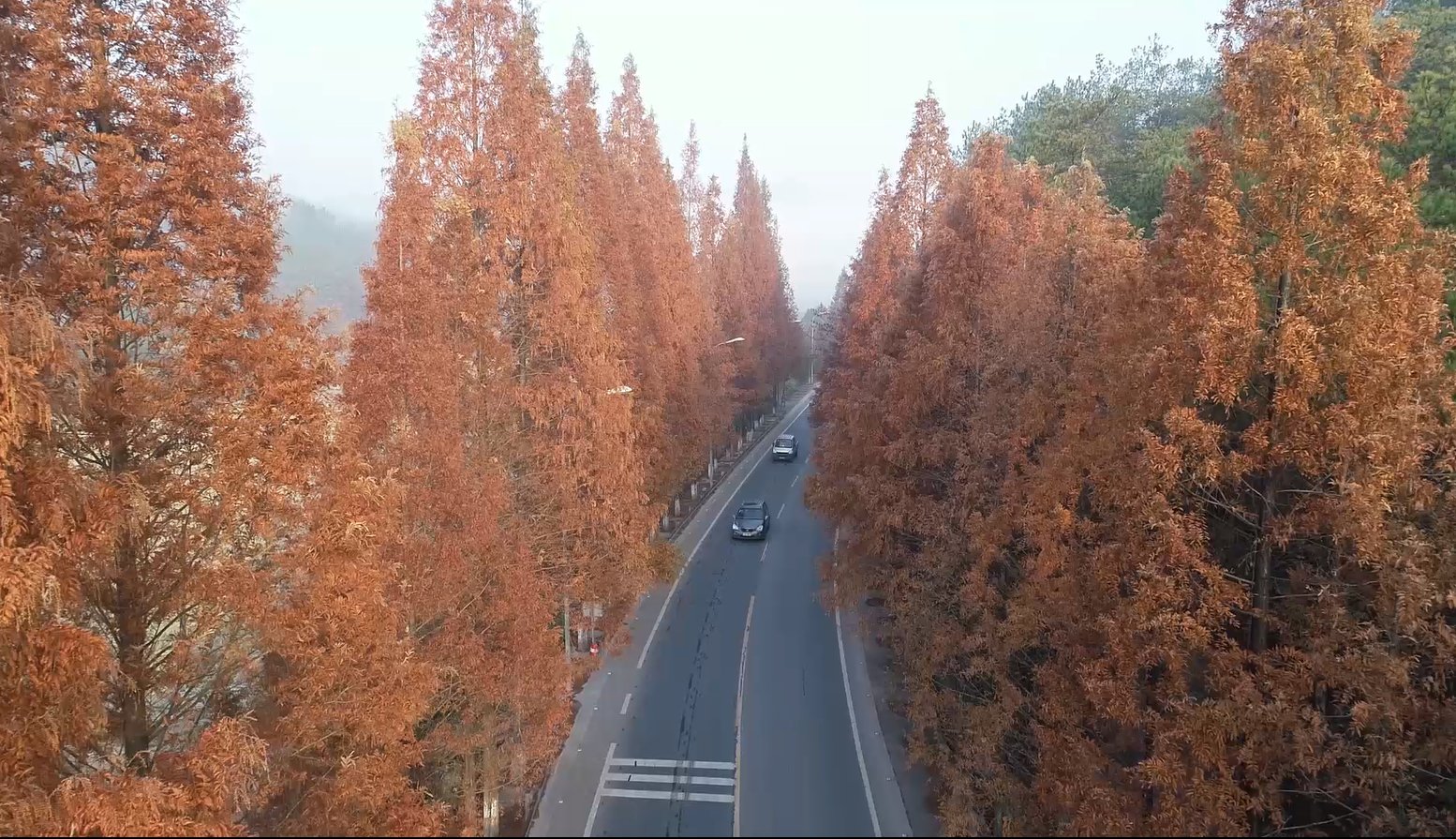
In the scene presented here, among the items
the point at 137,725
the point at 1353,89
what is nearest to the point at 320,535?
the point at 137,725

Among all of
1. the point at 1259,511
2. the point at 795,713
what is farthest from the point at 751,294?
the point at 1259,511

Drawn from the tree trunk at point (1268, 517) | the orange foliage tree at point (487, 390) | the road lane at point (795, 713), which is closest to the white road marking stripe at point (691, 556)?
the road lane at point (795, 713)

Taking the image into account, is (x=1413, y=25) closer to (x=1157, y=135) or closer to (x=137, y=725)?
(x=1157, y=135)

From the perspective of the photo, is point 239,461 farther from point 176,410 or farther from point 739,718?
point 739,718

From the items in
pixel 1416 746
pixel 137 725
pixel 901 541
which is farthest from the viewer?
→ pixel 901 541

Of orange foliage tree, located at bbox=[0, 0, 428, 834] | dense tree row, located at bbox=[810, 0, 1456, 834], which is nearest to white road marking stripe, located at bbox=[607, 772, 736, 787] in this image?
dense tree row, located at bbox=[810, 0, 1456, 834]

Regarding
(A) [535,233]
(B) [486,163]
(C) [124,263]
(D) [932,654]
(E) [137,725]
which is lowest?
(D) [932,654]

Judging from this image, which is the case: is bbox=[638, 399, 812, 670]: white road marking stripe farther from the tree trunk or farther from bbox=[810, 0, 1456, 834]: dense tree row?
the tree trunk
